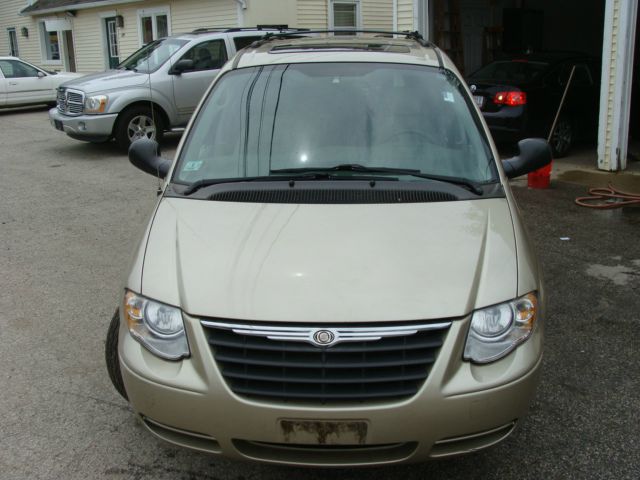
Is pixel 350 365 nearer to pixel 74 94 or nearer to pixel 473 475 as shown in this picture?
pixel 473 475

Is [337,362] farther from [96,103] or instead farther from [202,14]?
[202,14]

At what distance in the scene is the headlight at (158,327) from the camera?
2.53 m

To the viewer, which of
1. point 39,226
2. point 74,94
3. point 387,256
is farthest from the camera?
point 74,94

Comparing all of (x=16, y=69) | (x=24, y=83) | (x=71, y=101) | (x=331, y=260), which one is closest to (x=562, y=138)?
(x=71, y=101)

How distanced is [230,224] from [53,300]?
2.72m

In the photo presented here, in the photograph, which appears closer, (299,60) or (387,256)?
(387,256)

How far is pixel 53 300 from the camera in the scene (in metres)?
5.05

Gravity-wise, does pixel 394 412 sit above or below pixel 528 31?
below

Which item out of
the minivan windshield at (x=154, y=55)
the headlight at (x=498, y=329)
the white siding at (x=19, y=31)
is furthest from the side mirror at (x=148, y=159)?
the white siding at (x=19, y=31)

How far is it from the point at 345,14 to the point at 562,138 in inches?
386

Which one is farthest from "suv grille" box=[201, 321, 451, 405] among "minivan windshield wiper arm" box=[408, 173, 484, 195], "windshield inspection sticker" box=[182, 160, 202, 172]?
"windshield inspection sticker" box=[182, 160, 202, 172]

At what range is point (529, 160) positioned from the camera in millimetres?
3809

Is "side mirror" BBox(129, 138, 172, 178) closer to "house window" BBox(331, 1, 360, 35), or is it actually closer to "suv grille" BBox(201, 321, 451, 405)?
"suv grille" BBox(201, 321, 451, 405)

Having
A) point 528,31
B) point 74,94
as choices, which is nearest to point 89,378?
point 74,94
